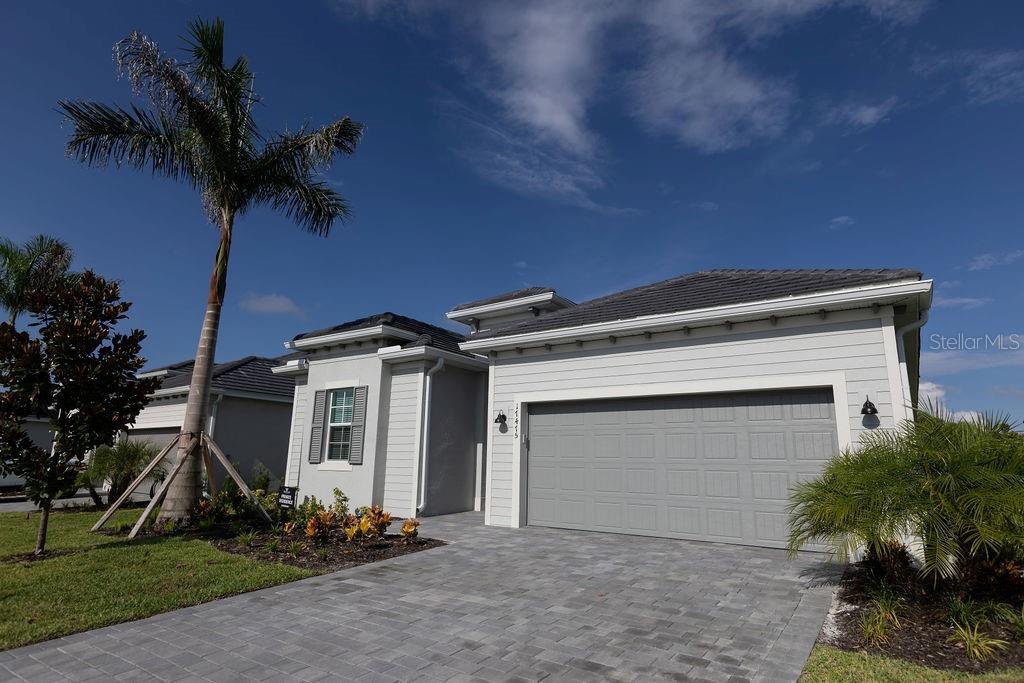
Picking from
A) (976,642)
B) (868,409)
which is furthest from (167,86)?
(976,642)

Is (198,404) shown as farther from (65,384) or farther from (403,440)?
(403,440)

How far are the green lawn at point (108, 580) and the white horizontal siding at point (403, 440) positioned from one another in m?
4.03

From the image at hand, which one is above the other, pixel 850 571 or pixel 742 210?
pixel 742 210

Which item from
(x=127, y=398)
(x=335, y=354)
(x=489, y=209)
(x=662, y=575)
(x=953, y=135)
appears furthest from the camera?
(x=489, y=209)

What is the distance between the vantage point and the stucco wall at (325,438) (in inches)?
454

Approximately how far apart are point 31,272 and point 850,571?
20.1 m

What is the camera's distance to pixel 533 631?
4.20 meters

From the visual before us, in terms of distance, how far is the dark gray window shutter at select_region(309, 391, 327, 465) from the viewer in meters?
12.3

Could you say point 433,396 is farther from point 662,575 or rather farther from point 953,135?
point 953,135

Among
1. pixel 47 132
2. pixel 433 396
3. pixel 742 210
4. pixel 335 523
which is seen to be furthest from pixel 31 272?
pixel 742 210

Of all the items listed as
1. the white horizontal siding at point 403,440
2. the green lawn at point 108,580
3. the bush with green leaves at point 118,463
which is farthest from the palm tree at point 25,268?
the white horizontal siding at point 403,440

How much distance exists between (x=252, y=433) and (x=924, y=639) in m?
16.5

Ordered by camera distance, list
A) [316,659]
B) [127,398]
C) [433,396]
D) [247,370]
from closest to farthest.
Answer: [316,659] < [127,398] < [433,396] < [247,370]

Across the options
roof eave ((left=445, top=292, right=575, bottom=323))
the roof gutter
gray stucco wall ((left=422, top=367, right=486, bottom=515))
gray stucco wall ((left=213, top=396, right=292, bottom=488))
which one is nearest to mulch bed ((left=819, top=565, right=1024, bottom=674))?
the roof gutter
